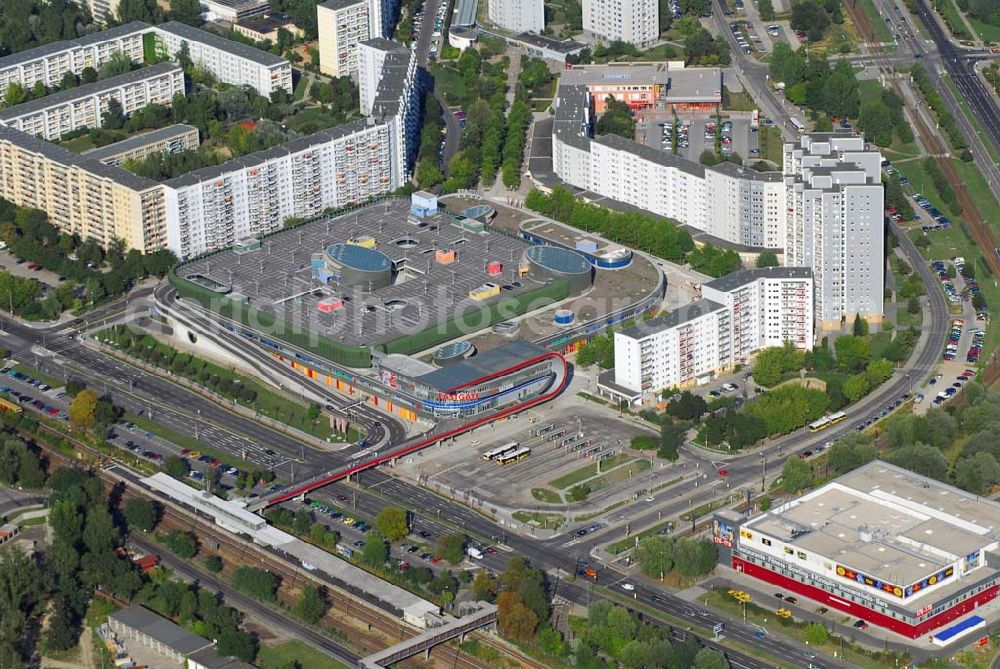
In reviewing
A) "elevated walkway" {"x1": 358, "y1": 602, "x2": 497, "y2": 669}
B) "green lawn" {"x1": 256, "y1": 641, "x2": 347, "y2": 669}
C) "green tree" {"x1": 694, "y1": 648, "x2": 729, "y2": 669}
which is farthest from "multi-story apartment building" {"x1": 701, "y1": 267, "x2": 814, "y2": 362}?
"green lawn" {"x1": 256, "y1": 641, "x2": 347, "y2": 669}

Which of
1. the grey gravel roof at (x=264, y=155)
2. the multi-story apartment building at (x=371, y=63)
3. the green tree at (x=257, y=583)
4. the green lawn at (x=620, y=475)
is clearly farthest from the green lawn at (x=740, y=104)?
the green tree at (x=257, y=583)

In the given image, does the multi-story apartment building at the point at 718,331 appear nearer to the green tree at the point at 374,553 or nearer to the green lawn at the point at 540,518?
the green lawn at the point at 540,518

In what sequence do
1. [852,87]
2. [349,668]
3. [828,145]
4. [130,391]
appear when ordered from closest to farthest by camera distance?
[349,668]
[130,391]
[828,145]
[852,87]

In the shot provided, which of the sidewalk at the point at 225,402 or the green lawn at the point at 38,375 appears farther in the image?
the green lawn at the point at 38,375

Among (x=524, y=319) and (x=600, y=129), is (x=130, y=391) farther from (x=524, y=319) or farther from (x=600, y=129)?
(x=600, y=129)

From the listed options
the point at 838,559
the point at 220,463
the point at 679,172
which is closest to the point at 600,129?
the point at 679,172

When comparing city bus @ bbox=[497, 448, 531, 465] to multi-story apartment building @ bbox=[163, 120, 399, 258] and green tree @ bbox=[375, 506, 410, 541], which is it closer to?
green tree @ bbox=[375, 506, 410, 541]
